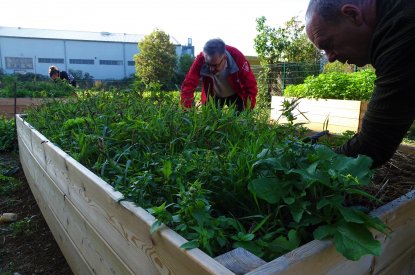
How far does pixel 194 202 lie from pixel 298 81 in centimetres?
1153

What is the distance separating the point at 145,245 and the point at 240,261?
43 cm

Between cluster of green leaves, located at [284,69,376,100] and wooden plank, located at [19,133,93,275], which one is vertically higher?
cluster of green leaves, located at [284,69,376,100]

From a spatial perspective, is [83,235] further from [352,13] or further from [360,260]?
[352,13]

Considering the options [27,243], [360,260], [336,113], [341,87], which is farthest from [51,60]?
[360,260]

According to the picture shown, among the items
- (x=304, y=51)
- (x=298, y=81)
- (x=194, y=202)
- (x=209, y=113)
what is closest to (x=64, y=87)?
(x=209, y=113)

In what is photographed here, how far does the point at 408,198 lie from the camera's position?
1.47m

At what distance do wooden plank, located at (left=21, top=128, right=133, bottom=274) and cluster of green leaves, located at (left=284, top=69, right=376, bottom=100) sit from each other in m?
6.20

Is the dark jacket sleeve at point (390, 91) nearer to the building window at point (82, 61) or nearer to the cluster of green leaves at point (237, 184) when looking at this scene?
the cluster of green leaves at point (237, 184)

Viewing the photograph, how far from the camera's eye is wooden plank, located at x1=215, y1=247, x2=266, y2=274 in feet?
3.06

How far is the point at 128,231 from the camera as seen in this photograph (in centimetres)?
137

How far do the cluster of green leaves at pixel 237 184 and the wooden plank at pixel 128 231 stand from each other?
58 millimetres

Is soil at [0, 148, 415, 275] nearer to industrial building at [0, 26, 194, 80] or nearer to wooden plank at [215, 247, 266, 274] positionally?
wooden plank at [215, 247, 266, 274]

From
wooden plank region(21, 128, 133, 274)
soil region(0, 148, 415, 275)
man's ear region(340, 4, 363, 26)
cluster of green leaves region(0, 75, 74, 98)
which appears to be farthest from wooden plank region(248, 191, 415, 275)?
cluster of green leaves region(0, 75, 74, 98)

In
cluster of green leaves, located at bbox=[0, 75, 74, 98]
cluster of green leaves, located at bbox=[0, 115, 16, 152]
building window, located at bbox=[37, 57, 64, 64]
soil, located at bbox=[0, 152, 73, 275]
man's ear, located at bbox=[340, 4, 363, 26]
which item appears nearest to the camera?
man's ear, located at bbox=[340, 4, 363, 26]
